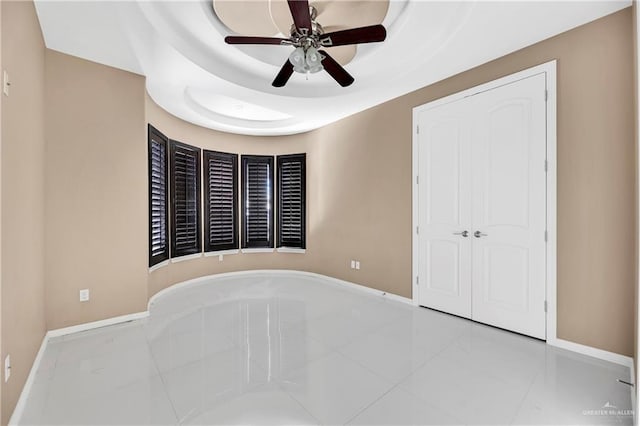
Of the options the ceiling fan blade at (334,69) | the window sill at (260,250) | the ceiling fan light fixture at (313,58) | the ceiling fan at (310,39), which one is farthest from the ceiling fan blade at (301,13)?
the window sill at (260,250)

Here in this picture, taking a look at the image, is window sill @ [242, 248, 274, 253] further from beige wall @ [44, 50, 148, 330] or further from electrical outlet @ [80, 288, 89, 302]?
electrical outlet @ [80, 288, 89, 302]

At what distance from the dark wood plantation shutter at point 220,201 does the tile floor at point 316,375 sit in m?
2.09

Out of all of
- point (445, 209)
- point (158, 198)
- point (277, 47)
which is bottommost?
point (445, 209)

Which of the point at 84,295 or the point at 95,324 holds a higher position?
the point at 84,295

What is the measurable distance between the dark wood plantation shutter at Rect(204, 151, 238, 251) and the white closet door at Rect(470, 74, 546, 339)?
4.04 metres

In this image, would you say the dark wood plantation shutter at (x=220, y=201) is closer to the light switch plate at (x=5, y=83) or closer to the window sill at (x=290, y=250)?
the window sill at (x=290, y=250)

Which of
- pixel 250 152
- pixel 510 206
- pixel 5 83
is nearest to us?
pixel 5 83

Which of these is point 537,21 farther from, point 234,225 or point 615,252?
point 234,225

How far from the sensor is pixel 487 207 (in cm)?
315

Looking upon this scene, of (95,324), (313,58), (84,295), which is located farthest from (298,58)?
(95,324)

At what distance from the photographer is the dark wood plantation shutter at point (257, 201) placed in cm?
575

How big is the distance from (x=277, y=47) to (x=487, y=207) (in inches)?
108

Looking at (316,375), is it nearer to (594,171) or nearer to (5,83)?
(5,83)

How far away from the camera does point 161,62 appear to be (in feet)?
10.0
